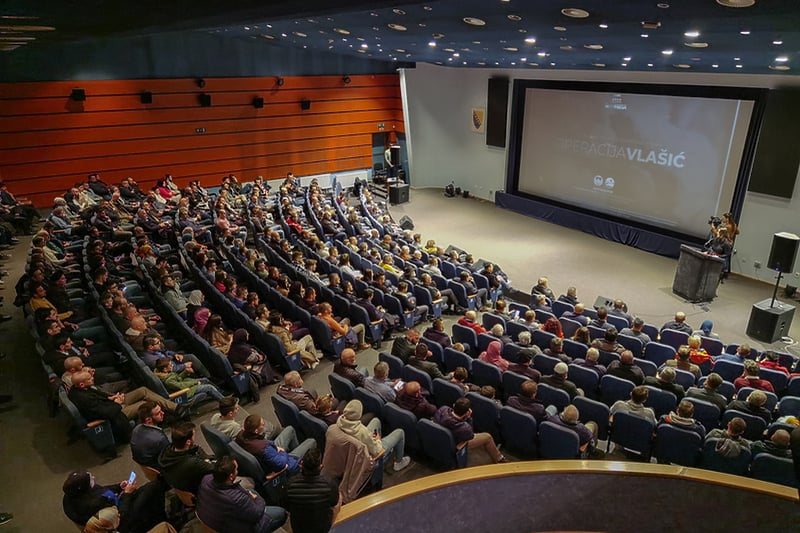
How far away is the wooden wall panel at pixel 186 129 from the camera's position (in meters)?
12.7

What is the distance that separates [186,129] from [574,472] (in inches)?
554

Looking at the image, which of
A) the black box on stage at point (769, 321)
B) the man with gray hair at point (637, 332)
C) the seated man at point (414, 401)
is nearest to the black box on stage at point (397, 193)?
the black box on stage at point (769, 321)

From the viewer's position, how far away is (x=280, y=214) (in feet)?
40.3

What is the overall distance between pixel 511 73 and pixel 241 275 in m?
10.2

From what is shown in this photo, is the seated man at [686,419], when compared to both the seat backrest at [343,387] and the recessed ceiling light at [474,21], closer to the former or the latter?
the seat backrest at [343,387]

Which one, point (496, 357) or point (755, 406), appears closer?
point (755, 406)

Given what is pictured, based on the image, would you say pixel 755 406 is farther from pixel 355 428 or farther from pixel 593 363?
pixel 355 428

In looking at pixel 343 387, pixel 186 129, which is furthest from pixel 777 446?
pixel 186 129

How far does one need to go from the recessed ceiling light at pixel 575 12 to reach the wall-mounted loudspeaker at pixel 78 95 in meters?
12.4

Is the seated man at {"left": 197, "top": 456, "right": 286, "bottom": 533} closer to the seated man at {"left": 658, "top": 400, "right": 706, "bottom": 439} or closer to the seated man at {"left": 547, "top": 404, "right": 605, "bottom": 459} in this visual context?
the seated man at {"left": 547, "top": 404, "right": 605, "bottom": 459}

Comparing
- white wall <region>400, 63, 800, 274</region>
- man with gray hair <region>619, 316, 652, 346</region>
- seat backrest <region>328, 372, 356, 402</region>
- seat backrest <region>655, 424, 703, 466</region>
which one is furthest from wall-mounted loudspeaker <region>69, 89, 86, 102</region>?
seat backrest <region>655, 424, 703, 466</region>

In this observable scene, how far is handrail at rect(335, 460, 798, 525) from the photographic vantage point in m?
3.44

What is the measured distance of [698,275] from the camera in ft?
30.3

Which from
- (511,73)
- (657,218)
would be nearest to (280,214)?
(511,73)
